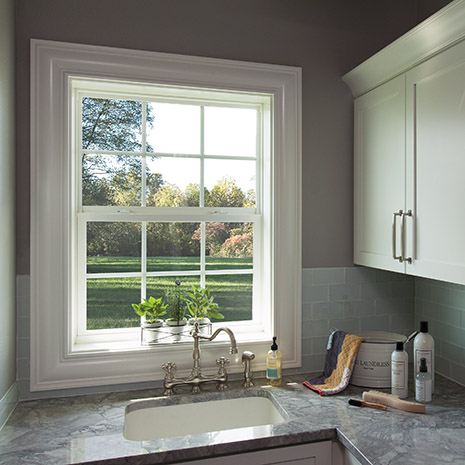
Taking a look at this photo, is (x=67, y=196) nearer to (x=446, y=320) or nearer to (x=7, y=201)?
(x=7, y=201)

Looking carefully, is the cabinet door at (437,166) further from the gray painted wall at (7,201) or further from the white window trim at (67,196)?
the gray painted wall at (7,201)

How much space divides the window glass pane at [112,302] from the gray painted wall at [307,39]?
1.20ft

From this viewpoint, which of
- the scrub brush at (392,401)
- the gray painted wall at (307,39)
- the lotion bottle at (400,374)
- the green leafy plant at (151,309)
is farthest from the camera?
the green leafy plant at (151,309)

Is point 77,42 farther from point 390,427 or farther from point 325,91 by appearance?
point 390,427

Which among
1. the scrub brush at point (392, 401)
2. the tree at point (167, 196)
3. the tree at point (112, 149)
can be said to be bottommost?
the scrub brush at point (392, 401)

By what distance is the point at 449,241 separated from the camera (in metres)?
1.50

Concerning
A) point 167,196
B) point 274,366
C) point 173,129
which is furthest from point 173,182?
point 274,366

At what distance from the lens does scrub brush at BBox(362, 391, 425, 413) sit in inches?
62.3

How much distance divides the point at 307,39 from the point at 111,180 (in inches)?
46.1

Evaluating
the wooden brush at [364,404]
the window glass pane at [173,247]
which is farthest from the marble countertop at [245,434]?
the window glass pane at [173,247]

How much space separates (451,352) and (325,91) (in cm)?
139

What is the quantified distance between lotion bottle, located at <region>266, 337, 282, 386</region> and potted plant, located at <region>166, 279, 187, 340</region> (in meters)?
0.42

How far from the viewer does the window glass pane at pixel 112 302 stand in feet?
6.55

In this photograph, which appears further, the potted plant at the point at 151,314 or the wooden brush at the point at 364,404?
the potted plant at the point at 151,314
